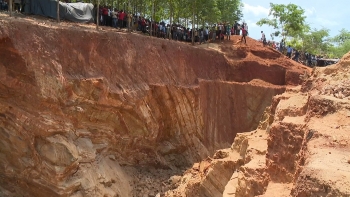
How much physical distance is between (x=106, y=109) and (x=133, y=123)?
2181 mm

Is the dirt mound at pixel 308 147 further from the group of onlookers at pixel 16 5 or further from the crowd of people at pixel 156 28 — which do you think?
the crowd of people at pixel 156 28

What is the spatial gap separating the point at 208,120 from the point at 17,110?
1393 centimetres

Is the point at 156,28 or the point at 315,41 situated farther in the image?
the point at 315,41

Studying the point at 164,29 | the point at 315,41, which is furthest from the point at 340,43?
the point at 164,29

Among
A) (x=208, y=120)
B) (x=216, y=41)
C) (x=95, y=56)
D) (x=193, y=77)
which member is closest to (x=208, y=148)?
(x=208, y=120)

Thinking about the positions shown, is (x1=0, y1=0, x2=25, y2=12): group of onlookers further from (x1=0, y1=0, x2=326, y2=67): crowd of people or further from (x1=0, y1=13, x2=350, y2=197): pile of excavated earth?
(x1=0, y1=13, x2=350, y2=197): pile of excavated earth

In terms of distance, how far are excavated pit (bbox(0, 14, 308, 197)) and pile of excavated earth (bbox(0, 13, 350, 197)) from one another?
0.06 meters

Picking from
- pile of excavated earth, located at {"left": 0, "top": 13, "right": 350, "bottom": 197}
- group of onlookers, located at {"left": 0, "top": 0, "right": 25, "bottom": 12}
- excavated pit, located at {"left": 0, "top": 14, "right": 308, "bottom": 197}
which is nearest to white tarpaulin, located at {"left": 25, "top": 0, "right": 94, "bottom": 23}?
group of onlookers, located at {"left": 0, "top": 0, "right": 25, "bottom": 12}

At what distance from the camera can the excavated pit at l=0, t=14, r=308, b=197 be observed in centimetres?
1584

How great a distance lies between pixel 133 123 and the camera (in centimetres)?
2048

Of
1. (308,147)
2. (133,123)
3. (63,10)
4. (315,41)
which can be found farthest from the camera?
(315,41)

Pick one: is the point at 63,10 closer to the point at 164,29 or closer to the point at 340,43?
the point at 164,29

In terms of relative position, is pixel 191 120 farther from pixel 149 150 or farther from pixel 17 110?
pixel 17 110

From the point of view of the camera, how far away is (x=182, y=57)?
85.4ft
